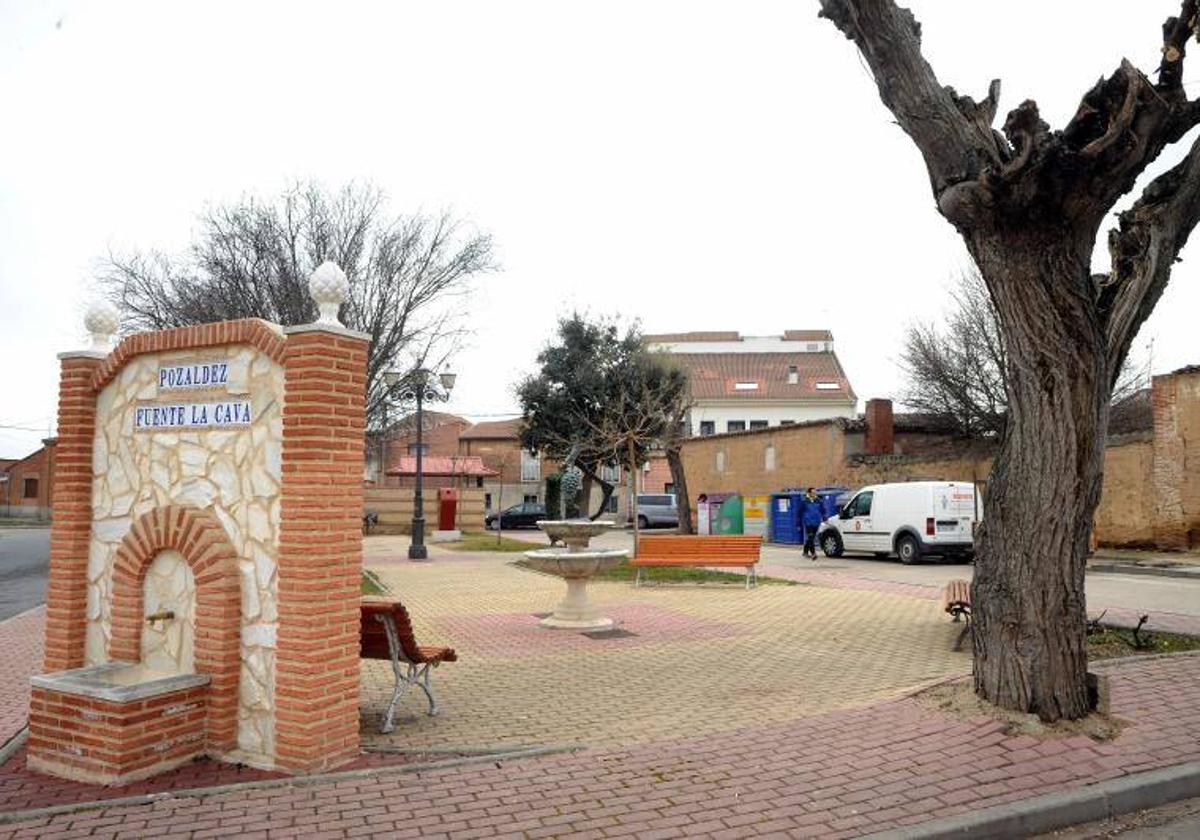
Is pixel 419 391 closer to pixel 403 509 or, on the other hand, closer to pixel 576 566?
pixel 576 566

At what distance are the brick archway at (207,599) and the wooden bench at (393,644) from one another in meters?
0.84

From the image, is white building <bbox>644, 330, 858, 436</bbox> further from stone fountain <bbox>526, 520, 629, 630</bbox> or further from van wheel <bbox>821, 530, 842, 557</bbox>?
stone fountain <bbox>526, 520, 629, 630</bbox>

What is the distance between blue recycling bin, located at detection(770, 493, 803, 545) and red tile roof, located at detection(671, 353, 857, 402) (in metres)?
26.3

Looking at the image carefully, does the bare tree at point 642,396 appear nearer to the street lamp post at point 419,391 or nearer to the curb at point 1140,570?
the street lamp post at point 419,391

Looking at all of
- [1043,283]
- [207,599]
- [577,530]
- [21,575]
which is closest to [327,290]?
[207,599]

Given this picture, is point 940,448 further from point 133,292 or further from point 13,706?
point 13,706

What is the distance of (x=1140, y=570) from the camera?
1802 centimetres

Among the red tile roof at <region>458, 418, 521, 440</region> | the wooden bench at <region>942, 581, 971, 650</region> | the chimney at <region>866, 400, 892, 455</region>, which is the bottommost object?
the wooden bench at <region>942, 581, 971, 650</region>

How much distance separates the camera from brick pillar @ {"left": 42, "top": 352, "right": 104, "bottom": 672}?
6.04 m

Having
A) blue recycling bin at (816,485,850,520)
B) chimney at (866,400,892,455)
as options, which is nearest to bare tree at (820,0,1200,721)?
blue recycling bin at (816,485,850,520)

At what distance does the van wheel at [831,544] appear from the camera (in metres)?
23.3

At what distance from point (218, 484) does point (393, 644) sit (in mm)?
1506

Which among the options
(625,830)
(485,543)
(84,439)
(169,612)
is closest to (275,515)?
(169,612)

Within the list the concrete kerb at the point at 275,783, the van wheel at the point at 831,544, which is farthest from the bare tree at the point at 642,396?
the concrete kerb at the point at 275,783
